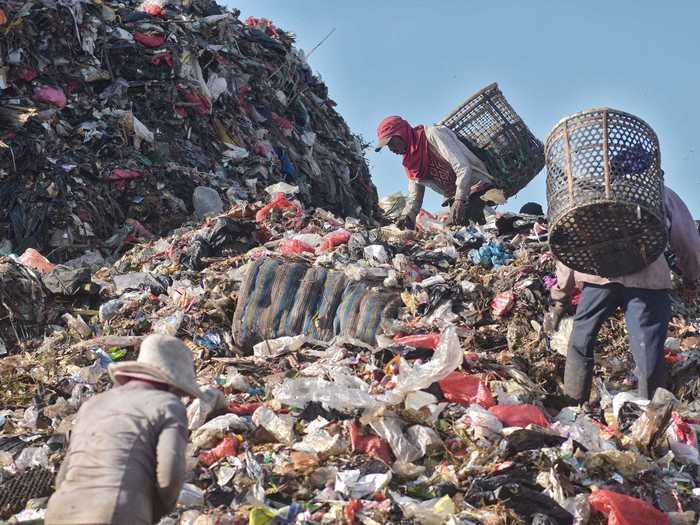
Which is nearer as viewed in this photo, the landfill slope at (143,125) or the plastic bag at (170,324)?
the plastic bag at (170,324)

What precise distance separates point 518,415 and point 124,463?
194 centimetres

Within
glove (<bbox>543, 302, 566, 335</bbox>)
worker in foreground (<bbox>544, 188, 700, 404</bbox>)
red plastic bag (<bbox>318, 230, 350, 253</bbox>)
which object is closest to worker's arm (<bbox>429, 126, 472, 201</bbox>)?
red plastic bag (<bbox>318, 230, 350, 253</bbox>)

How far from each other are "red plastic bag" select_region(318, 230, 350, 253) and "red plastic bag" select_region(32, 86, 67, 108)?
3.97 meters

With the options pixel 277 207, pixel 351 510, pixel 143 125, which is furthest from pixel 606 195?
pixel 143 125

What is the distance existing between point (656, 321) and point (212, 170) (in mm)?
6166

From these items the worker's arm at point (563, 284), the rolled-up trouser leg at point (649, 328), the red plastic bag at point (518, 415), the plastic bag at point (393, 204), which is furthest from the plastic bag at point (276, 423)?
the plastic bag at point (393, 204)

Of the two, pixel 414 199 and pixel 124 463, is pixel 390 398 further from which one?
pixel 414 199

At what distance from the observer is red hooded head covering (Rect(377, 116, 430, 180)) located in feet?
20.1

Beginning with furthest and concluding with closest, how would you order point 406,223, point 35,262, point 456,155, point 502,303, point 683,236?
point 406,223 → point 35,262 → point 456,155 → point 502,303 → point 683,236

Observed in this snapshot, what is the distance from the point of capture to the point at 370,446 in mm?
3307

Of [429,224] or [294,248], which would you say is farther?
[429,224]

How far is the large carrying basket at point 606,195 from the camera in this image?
3.45 meters

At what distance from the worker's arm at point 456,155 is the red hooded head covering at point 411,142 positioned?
9cm

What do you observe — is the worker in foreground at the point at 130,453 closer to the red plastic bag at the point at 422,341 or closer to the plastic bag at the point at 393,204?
the red plastic bag at the point at 422,341
